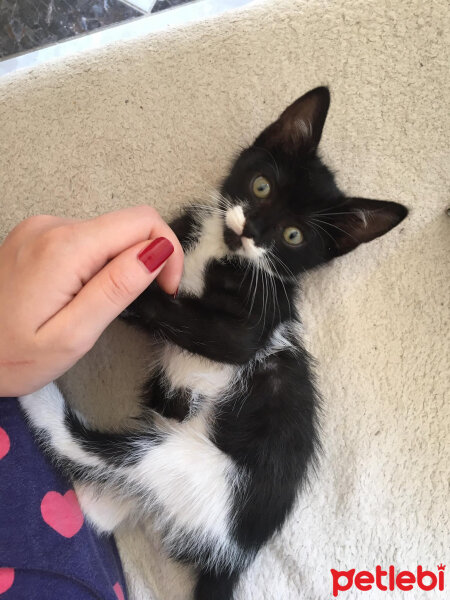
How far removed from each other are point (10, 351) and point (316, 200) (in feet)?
2.16

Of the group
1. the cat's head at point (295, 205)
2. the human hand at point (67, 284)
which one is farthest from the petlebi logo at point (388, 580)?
the human hand at point (67, 284)

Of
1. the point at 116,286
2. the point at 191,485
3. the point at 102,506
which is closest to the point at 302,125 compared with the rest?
the point at 116,286

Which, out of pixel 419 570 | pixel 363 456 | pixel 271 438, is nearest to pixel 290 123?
pixel 271 438

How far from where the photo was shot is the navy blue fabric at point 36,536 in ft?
2.99

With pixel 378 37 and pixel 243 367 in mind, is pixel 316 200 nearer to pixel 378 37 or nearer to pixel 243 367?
pixel 243 367

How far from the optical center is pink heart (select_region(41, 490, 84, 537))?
97cm

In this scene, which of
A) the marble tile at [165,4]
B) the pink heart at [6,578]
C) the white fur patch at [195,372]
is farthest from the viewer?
the marble tile at [165,4]

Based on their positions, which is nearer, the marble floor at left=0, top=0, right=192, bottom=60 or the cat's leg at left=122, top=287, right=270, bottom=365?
the cat's leg at left=122, top=287, right=270, bottom=365

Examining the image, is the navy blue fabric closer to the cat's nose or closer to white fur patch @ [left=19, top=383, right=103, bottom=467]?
white fur patch @ [left=19, top=383, right=103, bottom=467]

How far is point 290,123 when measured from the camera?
1083 mm

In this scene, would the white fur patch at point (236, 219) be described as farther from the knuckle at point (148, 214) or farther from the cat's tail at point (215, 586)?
the cat's tail at point (215, 586)

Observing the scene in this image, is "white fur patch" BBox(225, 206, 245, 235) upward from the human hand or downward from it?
downward

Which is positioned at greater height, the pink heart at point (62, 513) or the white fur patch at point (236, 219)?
the white fur patch at point (236, 219)

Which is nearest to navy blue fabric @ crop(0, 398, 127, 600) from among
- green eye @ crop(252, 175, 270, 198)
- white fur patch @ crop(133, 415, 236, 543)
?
white fur patch @ crop(133, 415, 236, 543)
